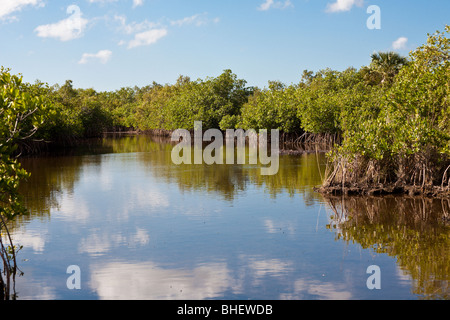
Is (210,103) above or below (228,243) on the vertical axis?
above

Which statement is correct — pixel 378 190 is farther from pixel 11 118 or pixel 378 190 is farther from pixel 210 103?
pixel 210 103

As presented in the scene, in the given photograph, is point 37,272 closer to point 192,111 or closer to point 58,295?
point 58,295

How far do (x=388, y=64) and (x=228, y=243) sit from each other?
35.7 m

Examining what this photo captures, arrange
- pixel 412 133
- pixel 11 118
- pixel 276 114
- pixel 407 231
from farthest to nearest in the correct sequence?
pixel 276 114 → pixel 412 133 → pixel 407 231 → pixel 11 118

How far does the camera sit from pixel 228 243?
11.4 metres

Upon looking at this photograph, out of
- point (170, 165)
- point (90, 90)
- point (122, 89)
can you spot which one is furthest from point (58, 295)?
point (122, 89)

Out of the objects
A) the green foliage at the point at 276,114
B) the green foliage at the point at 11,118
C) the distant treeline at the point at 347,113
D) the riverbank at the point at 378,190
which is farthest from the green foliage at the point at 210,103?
the green foliage at the point at 11,118

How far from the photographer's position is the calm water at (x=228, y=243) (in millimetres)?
8594

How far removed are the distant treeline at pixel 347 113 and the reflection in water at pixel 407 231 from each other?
→ 1458 mm

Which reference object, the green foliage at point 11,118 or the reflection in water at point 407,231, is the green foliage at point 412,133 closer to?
the reflection in water at point 407,231

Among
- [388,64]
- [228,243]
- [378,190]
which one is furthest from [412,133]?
[388,64]

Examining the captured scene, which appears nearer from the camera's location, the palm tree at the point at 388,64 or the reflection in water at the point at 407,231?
the reflection in water at the point at 407,231

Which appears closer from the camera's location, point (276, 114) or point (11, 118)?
point (11, 118)
